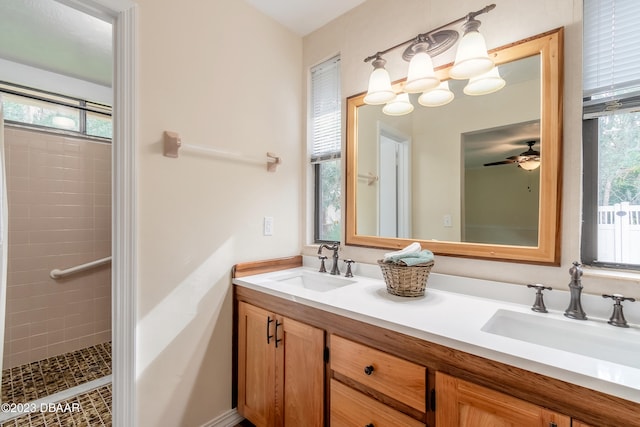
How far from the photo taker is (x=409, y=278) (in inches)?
49.4

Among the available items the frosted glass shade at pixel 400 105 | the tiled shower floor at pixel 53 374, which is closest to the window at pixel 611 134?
the frosted glass shade at pixel 400 105

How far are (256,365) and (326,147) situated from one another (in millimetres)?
1410

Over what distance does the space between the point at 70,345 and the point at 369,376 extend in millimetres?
2794

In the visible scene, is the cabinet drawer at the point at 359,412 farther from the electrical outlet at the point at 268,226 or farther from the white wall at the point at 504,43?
the electrical outlet at the point at 268,226

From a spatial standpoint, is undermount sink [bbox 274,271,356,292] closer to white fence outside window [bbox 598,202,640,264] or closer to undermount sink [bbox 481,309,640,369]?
undermount sink [bbox 481,309,640,369]

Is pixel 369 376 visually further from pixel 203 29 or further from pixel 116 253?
pixel 203 29

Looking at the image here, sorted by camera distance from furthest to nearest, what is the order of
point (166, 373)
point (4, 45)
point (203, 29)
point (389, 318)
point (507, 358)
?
point (4, 45) < point (203, 29) < point (166, 373) < point (389, 318) < point (507, 358)

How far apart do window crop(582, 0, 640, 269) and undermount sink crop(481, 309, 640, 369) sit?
296 mm

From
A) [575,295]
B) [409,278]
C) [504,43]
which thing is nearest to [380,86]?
[504,43]

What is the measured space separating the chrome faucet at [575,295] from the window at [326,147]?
117cm

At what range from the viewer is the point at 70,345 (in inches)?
97.7

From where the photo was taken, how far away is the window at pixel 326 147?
195cm

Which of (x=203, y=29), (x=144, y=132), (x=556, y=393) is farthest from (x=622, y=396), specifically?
(x=203, y=29)

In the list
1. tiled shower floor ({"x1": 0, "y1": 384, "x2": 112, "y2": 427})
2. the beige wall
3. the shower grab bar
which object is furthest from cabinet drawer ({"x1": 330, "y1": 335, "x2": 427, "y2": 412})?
the shower grab bar
